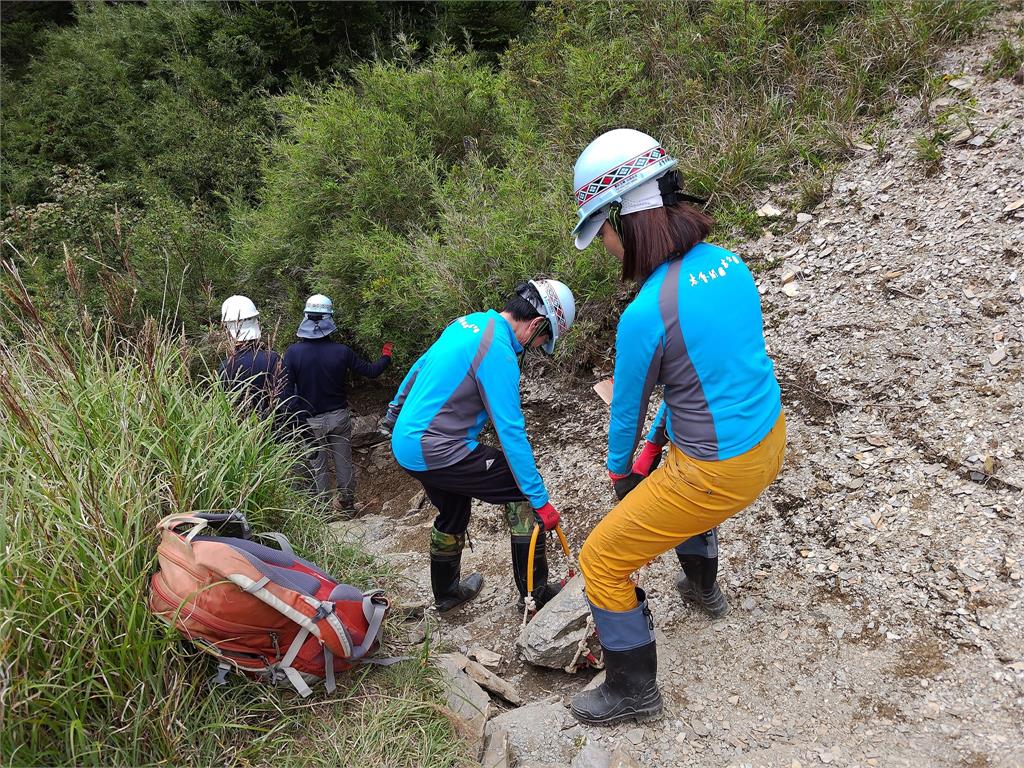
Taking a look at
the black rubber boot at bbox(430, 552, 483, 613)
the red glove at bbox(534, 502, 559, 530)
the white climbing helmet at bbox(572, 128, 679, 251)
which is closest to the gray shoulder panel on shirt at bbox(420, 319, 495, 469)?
the red glove at bbox(534, 502, 559, 530)

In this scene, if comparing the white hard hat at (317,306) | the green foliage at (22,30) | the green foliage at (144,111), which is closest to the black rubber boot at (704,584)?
the white hard hat at (317,306)

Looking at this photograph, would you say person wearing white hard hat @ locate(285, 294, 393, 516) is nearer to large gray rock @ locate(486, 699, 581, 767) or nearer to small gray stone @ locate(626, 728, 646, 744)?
large gray rock @ locate(486, 699, 581, 767)

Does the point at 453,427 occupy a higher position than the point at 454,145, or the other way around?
the point at 454,145

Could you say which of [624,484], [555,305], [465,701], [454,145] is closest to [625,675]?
[465,701]

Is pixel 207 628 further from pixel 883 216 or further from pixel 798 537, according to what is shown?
pixel 883 216

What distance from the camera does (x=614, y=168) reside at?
257 centimetres

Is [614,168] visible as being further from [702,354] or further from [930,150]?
[930,150]

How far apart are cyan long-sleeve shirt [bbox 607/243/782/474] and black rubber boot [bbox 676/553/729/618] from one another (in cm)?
99

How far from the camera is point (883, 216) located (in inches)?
204

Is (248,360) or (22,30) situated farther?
(22,30)

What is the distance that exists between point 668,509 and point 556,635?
121 centimetres

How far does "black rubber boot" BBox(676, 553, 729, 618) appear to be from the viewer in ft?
11.1

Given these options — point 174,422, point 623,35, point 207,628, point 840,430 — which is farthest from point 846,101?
point 207,628

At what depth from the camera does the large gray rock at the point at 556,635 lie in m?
3.47
